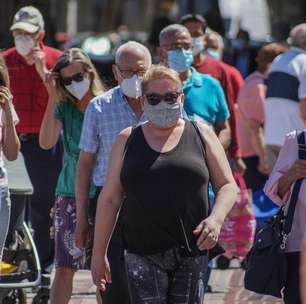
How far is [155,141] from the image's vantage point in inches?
256

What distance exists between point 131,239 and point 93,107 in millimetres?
1312

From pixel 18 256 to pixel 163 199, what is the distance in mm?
2516

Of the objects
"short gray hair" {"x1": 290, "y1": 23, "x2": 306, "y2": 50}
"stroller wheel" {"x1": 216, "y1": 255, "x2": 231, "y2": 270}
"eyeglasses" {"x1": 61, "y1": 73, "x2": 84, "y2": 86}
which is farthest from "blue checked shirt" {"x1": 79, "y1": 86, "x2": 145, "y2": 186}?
"stroller wheel" {"x1": 216, "y1": 255, "x2": 231, "y2": 270}

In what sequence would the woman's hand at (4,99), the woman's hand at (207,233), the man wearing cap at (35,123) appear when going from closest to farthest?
the woman's hand at (207,233), the woman's hand at (4,99), the man wearing cap at (35,123)

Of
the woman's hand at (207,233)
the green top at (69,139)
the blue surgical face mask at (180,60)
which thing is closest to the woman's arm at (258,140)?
the blue surgical face mask at (180,60)

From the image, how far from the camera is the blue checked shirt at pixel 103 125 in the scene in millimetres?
A: 7570

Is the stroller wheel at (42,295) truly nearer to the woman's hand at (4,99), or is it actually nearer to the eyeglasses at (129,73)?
the woman's hand at (4,99)

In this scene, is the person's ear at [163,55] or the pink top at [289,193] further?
the person's ear at [163,55]

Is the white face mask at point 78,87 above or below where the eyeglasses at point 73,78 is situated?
below

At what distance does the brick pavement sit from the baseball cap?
79.0 inches

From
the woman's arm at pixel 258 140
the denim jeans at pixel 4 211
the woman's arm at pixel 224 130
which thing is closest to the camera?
the denim jeans at pixel 4 211

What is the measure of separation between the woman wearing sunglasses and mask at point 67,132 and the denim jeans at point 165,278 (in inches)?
63.5

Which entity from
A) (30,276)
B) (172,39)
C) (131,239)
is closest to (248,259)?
(131,239)

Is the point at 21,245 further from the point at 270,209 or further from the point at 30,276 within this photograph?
the point at 270,209
